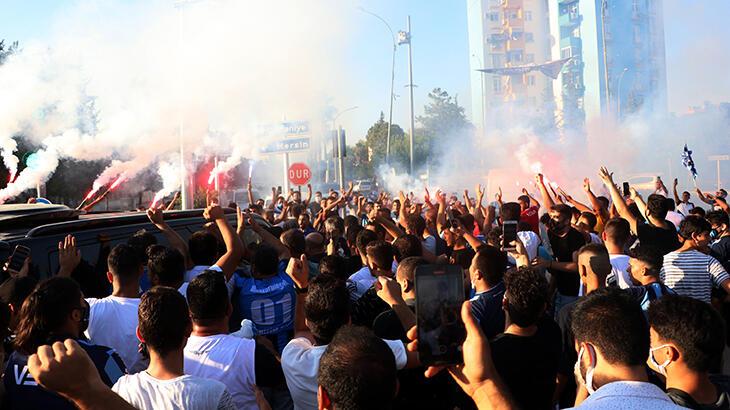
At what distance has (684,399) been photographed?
277 centimetres

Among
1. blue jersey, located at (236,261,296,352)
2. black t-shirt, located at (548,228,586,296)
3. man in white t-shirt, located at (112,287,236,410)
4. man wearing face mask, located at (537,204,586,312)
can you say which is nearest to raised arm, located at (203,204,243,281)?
blue jersey, located at (236,261,296,352)

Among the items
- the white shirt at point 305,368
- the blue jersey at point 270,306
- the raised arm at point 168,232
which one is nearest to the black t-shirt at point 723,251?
the blue jersey at point 270,306

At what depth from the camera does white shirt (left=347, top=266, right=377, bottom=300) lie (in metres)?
5.39

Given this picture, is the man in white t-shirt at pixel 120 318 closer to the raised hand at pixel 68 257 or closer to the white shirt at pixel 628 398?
the raised hand at pixel 68 257

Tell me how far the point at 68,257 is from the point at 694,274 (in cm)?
505

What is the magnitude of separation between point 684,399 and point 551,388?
1094 mm

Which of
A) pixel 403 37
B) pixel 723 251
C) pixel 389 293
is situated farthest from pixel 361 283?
pixel 403 37

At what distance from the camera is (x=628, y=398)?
231cm

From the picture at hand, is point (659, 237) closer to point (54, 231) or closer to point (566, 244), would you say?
point (566, 244)

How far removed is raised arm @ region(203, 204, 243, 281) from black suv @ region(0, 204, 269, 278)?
1194mm

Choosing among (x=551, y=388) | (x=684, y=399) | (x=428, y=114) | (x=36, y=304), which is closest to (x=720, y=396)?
(x=684, y=399)

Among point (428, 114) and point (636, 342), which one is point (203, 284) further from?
point (428, 114)

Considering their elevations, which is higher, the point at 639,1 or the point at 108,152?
the point at 639,1

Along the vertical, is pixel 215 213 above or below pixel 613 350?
above
